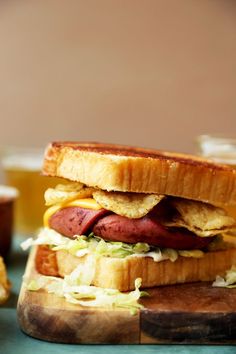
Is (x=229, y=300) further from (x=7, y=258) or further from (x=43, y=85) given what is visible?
(x=43, y=85)

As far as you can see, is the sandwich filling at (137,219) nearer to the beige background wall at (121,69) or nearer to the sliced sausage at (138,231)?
the sliced sausage at (138,231)

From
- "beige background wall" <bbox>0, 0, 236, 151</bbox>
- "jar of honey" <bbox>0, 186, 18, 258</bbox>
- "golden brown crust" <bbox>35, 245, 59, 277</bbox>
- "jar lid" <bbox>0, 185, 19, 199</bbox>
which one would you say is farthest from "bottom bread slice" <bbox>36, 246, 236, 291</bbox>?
"beige background wall" <bbox>0, 0, 236, 151</bbox>

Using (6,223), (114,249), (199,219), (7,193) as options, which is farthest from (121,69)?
(114,249)

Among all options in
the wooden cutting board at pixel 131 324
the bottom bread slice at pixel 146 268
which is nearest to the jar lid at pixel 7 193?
the bottom bread slice at pixel 146 268

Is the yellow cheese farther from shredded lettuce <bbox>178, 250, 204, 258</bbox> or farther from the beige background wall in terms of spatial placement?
the beige background wall

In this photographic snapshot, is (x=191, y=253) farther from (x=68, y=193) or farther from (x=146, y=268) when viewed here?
(x=68, y=193)

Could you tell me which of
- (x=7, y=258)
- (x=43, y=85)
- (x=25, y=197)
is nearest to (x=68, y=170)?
(x=7, y=258)
